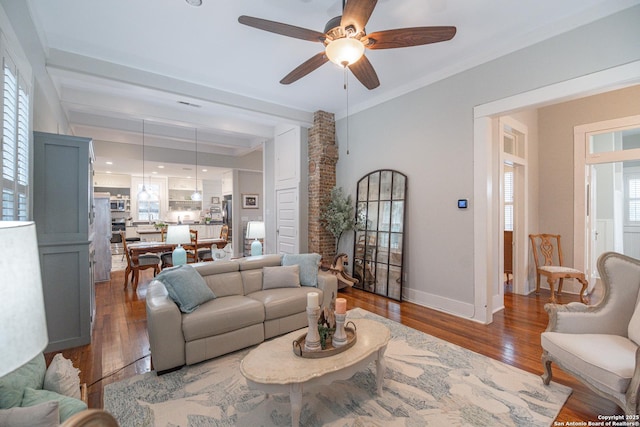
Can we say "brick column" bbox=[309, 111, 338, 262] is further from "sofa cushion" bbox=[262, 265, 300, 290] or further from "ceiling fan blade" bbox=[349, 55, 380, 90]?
"ceiling fan blade" bbox=[349, 55, 380, 90]

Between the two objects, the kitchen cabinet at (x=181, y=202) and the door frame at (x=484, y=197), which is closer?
the door frame at (x=484, y=197)

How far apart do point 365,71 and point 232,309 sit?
2.77 metres

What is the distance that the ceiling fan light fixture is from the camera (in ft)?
7.45

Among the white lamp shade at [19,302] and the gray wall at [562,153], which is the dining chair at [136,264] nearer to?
the white lamp shade at [19,302]

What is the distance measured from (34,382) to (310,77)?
413cm

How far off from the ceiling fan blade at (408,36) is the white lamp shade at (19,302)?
254 cm

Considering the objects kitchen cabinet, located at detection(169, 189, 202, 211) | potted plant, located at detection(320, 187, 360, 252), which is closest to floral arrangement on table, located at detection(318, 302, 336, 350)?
potted plant, located at detection(320, 187, 360, 252)

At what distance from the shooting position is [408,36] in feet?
7.84

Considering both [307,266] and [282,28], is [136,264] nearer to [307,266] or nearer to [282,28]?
[307,266]

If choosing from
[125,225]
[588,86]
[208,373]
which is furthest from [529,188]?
[125,225]

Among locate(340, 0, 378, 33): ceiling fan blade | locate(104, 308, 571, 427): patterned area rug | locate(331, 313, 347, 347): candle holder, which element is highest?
locate(340, 0, 378, 33): ceiling fan blade

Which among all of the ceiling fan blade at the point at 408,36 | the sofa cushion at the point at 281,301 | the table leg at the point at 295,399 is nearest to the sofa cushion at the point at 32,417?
the table leg at the point at 295,399

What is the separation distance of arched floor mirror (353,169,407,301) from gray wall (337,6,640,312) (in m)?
0.15

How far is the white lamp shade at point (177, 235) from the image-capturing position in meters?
3.66
